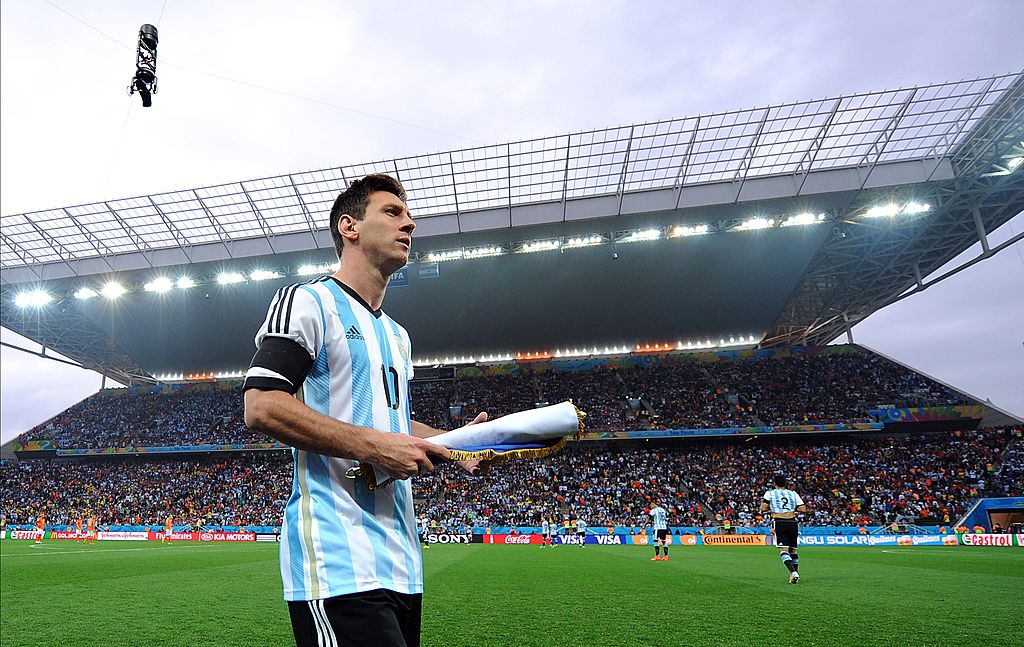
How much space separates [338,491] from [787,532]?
1077cm

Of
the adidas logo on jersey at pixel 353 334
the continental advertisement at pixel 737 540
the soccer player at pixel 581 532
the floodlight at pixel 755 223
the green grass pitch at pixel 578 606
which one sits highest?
the floodlight at pixel 755 223

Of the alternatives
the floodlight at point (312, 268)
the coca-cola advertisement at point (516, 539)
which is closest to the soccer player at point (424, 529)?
the coca-cola advertisement at point (516, 539)

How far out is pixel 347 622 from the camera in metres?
1.69

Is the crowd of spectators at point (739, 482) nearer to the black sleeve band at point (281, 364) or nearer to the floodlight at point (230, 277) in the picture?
the floodlight at point (230, 277)

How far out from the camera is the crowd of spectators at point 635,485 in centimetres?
2836

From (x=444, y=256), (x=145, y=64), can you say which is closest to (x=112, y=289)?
(x=444, y=256)

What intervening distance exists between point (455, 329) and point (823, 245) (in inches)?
903

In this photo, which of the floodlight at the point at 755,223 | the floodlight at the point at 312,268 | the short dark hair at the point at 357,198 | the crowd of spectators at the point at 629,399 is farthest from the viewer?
the crowd of spectators at the point at 629,399

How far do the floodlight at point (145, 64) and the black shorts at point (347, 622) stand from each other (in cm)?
1004

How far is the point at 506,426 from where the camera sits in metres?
1.86

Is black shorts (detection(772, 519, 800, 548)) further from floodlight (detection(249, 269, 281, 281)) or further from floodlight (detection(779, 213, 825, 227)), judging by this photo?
floodlight (detection(249, 269, 281, 281))

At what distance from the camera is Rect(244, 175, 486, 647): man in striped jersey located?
1.67m

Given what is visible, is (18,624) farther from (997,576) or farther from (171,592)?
(997,576)

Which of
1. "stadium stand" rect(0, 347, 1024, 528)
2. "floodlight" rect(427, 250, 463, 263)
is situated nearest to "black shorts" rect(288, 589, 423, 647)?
"stadium stand" rect(0, 347, 1024, 528)
